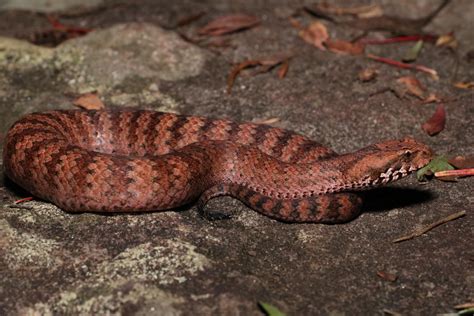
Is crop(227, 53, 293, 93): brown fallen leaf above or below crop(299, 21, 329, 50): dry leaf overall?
below

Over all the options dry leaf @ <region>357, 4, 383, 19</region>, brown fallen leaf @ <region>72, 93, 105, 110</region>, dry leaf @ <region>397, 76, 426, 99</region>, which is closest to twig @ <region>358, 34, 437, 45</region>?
dry leaf @ <region>357, 4, 383, 19</region>

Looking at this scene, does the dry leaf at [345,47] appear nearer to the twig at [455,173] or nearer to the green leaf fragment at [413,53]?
the green leaf fragment at [413,53]

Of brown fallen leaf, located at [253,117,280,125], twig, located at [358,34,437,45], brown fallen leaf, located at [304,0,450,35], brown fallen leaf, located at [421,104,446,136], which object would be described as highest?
brown fallen leaf, located at [304,0,450,35]

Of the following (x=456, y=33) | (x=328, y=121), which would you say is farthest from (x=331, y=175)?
(x=456, y=33)

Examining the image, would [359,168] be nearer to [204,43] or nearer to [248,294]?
[248,294]

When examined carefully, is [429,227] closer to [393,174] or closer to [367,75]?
[393,174]

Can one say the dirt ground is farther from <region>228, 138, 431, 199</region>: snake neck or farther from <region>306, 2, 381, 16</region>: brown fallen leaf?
<region>228, 138, 431, 199</region>: snake neck

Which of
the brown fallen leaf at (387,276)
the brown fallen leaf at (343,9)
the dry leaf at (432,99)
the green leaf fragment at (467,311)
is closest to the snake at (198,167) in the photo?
the brown fallen leaf at (387,276)

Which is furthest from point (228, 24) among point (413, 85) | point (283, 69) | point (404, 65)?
point (413, 85)
